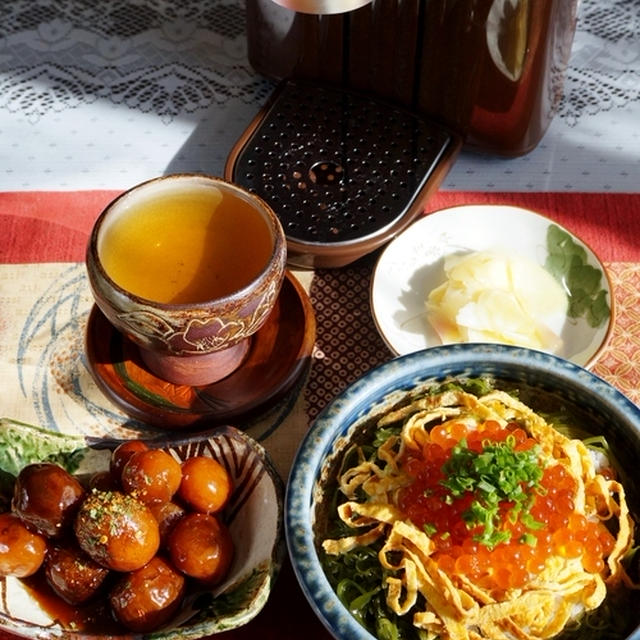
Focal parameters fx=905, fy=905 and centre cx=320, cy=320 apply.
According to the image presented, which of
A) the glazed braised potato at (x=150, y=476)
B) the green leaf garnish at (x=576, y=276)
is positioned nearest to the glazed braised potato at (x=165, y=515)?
the glazed braised potato at (x=150, y=476)

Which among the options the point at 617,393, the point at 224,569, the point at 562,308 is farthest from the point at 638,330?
the point at 224,569

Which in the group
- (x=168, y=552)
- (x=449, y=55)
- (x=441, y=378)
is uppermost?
(x=449, y=55)

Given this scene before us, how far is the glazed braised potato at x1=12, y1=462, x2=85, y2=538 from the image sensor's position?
3.40 ft

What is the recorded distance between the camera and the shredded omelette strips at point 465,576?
989mm

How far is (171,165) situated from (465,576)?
97 centimetres

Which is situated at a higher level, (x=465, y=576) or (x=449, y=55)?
(x=449, y=55)

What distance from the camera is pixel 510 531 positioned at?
99cm

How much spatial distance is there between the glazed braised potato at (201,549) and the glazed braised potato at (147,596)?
0.8 inches

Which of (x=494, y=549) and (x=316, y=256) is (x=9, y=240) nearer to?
(x=316, y=256)

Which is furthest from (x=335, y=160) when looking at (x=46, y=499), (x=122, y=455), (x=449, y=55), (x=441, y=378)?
(x=46, y=499)

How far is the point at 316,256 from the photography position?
4.48 feet

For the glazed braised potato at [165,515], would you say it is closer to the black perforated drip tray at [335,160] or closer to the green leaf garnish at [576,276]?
the black perforated drip tray at [335,160]

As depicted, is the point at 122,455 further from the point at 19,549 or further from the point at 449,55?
the point at 449,55

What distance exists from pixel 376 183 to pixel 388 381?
44 centimetres
